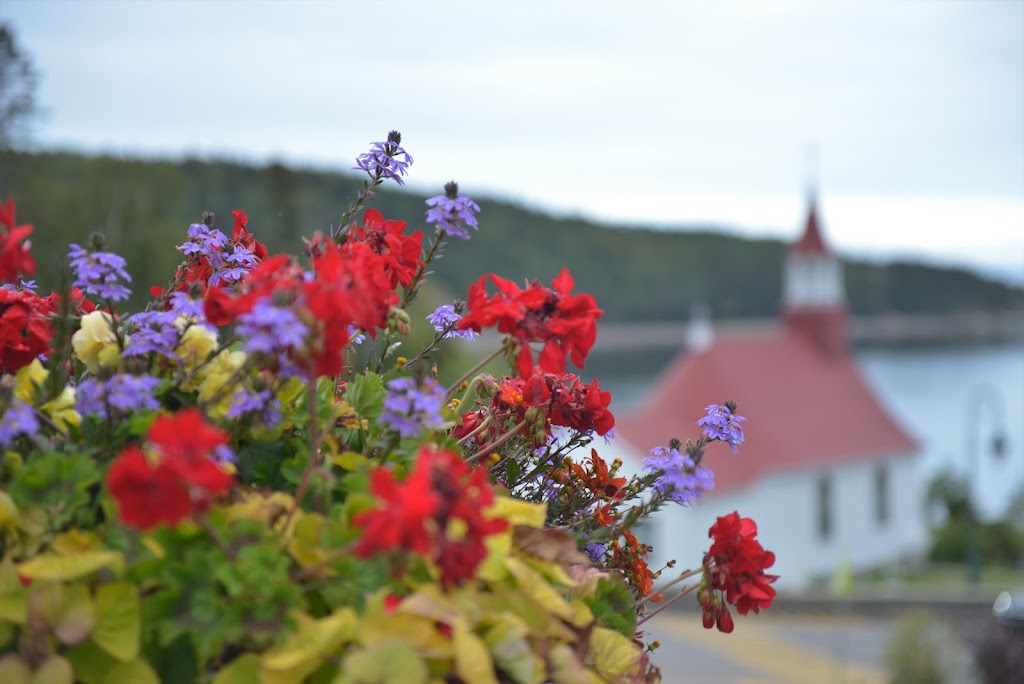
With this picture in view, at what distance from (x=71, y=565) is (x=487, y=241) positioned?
161 ft

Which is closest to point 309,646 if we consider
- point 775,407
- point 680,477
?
point 680,477

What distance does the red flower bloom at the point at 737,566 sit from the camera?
146 cm

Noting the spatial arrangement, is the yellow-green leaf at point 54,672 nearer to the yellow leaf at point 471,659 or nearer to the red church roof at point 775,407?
the yellow leaf at point 471,659

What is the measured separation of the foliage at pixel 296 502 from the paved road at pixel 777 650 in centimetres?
1798

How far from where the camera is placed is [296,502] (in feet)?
3.83

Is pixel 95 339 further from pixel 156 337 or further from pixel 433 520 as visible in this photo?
pixel 433 520

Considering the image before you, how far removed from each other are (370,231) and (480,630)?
2.44ft

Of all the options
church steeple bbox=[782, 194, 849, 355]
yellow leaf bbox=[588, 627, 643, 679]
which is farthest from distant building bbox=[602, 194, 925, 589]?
yellow leaf bbox=[588, 627, 643, 679]

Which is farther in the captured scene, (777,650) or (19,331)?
(777,650)

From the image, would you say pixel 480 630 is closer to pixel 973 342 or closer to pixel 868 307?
pixel 868 307

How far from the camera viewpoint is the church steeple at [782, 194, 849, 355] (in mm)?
42188

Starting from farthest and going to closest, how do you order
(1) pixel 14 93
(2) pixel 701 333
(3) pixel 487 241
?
(3) pixel 487 241, (2) pixel 701 333, (1) pixel 14 93

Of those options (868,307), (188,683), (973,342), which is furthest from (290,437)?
(973,342)

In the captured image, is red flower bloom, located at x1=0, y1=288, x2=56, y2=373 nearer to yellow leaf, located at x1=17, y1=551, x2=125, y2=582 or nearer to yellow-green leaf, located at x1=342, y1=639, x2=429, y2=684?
yellow leaf, located at x1=17, y1=551, x2=125, y2=582
